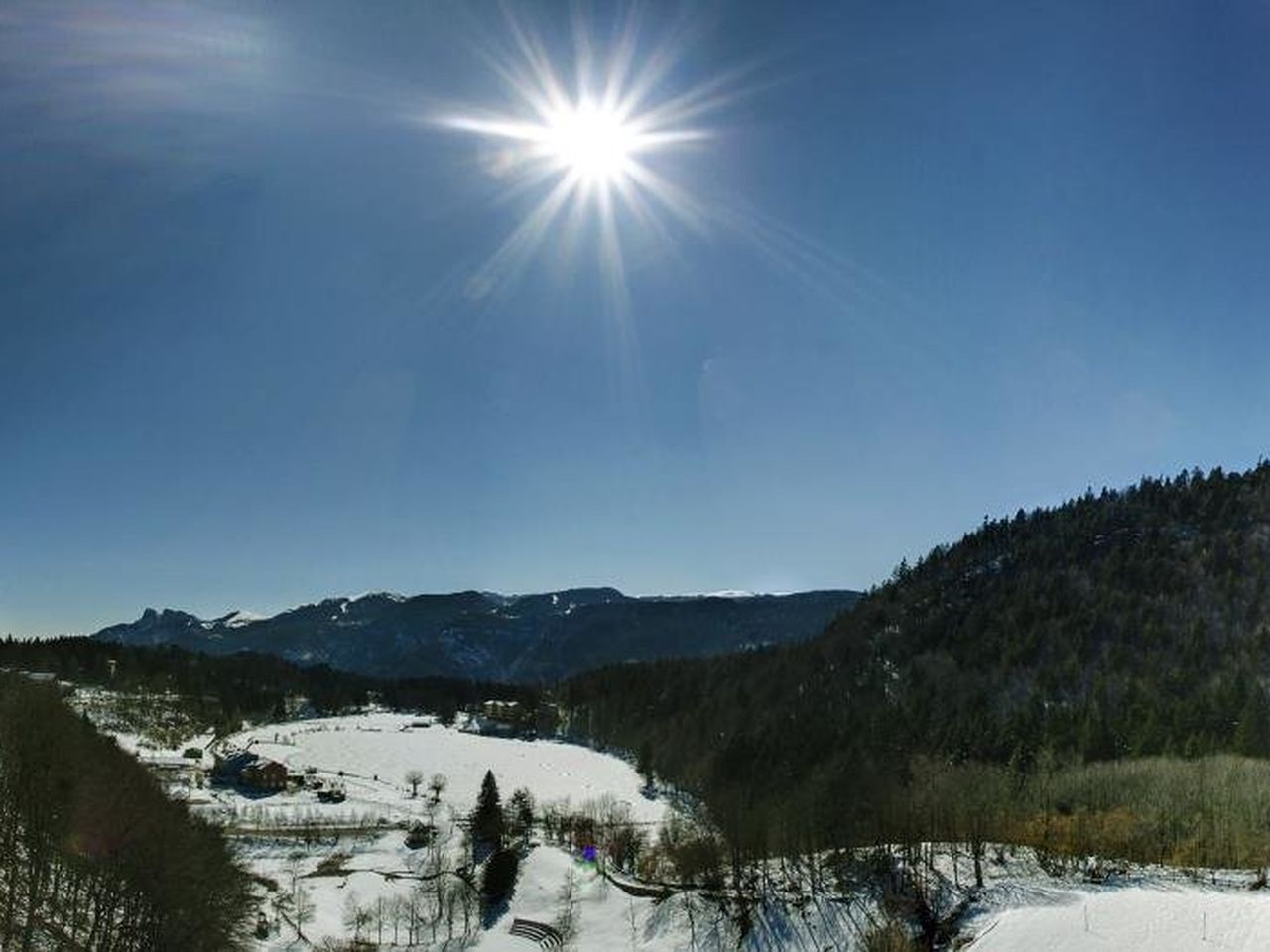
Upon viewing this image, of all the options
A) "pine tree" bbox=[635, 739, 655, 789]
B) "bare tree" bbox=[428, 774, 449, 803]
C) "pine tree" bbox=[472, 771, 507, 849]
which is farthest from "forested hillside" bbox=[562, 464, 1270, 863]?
"bare tree" bbox=[428, 774, 449, 803]

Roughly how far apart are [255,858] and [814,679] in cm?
12069

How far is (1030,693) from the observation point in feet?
494

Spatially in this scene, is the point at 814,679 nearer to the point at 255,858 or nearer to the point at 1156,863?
the point at 255,858

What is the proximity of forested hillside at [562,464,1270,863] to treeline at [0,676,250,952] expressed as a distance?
44615 millimetres

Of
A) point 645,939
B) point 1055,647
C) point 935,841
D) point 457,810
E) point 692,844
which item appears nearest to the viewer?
point 935,841

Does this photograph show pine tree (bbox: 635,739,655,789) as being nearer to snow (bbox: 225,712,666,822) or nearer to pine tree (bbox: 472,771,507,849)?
snow (bbox: 225,712,666,822)

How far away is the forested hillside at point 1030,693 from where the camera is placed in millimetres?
109844

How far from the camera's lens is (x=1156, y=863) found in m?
51.4

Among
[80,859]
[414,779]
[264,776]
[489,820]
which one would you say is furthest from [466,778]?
[80,859]

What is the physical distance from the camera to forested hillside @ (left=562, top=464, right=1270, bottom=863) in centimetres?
10984

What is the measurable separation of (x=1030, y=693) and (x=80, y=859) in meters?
143

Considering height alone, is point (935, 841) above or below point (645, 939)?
above

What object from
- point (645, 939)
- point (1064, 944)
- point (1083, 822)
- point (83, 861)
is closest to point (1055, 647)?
point (1083, 822)

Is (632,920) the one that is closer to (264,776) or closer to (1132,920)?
(1132,920)
